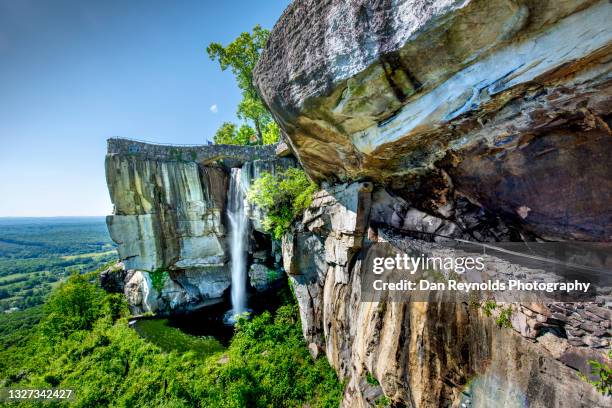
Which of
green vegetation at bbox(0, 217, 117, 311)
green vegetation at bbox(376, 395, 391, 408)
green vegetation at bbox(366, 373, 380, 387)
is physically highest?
green vegetation at bbox(366, 373, 380, 387)

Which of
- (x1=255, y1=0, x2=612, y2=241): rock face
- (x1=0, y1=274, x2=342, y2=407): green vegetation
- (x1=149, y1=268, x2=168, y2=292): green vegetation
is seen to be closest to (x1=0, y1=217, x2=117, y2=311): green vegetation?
(x1=0, y1=274, x2=342, y2=407): green vegetation

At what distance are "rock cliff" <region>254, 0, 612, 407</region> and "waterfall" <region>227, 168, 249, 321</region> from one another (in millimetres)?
9965

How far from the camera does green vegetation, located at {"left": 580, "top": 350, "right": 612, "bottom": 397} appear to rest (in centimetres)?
255

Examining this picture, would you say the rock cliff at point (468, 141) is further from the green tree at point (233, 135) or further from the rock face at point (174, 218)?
the green tree at point (233, 135)

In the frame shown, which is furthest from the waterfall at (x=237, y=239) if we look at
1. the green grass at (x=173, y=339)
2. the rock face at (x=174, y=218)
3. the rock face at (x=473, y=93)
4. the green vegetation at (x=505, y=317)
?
the green vegetation at (x=505, y=317)

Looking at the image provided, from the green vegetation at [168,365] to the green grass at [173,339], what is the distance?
0.05 meters

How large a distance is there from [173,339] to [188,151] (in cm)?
998

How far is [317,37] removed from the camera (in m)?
3.68

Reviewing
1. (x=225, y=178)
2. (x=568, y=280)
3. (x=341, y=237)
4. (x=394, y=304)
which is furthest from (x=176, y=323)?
(x=568, y=280)

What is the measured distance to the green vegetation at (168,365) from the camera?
7.97 meters

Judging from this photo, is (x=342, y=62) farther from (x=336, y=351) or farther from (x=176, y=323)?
(x=176, y=323)

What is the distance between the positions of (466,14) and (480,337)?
452cm

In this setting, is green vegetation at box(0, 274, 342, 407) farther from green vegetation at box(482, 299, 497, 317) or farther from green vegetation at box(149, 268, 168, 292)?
green vegetation at box(482, 299, 497, 317)

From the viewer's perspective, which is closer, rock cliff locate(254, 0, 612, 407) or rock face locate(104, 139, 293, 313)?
rock cliff locate(254, 0, 612, 407)
